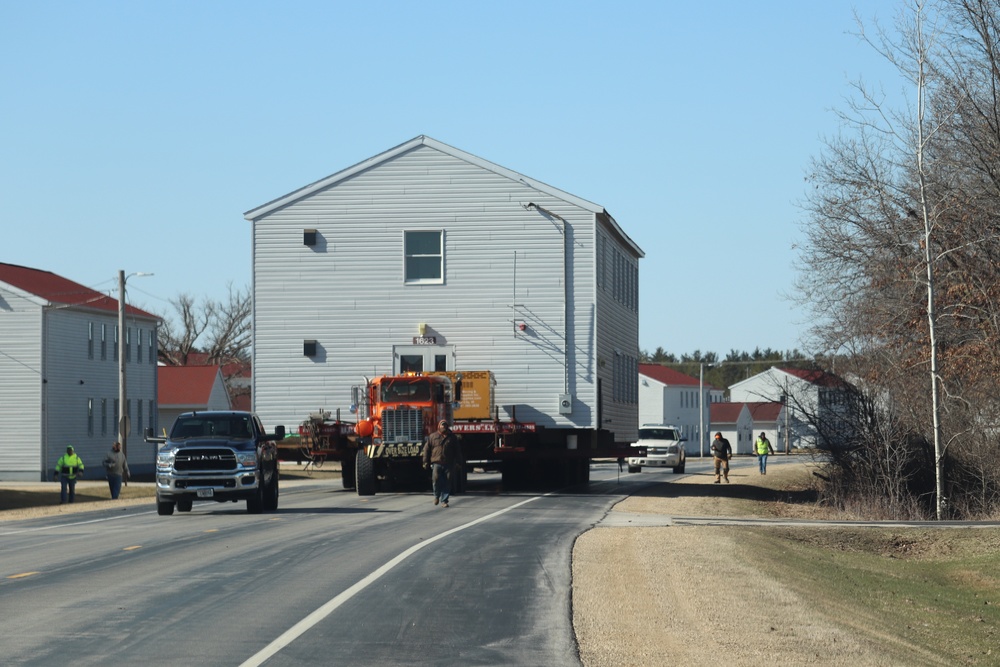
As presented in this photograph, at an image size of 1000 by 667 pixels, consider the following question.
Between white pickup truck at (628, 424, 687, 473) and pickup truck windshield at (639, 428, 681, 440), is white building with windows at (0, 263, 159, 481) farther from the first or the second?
pickup truck windshield at (639, 428, 681, 440)

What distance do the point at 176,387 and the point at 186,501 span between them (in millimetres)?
53084

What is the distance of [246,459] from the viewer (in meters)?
25.9

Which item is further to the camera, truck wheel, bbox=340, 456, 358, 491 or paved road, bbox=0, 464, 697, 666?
truck wheel, bbox=340, 456, 358, 491

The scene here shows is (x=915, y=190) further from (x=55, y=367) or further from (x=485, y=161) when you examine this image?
(x=55, y=367)

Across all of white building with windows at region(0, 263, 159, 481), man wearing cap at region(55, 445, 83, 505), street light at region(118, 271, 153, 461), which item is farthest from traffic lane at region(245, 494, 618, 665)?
white building with windows at region(0, 263, 159, 481)

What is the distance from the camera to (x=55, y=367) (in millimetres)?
58188

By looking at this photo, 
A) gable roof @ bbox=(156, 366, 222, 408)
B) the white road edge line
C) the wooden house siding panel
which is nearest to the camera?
the white road edge line

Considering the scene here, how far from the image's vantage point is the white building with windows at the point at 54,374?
56656mm

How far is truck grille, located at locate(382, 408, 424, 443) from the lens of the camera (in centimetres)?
3222

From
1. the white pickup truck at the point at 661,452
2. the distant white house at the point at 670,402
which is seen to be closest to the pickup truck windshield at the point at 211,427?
the white pickup truck at the point at 661,452

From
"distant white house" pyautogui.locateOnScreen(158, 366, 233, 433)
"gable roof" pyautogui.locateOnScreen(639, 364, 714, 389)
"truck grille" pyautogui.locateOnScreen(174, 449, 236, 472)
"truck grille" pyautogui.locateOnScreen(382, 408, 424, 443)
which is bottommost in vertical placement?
"truck grille" pyautogui.locateOnScreen(174, 449, 236, 472)

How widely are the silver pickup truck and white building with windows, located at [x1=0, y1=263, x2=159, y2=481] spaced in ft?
106

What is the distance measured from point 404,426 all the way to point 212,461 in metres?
7.28

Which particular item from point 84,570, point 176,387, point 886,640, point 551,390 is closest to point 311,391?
point 551,390
